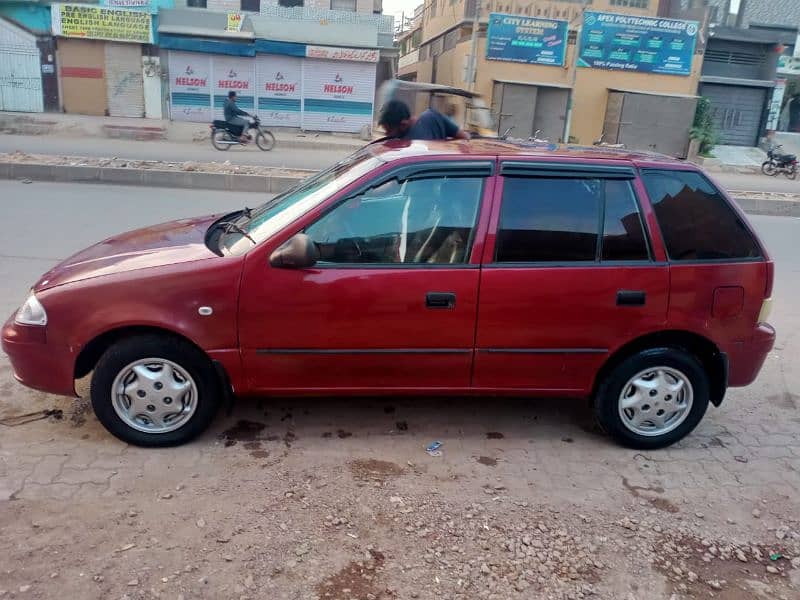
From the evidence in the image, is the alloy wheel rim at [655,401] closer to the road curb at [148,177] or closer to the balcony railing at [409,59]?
the road curb at [148,177]

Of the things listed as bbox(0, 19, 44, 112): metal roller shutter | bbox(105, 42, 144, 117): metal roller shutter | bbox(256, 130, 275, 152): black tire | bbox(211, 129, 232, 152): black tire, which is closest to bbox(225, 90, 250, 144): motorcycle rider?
bbox(211, 129, 232, 152): black tire

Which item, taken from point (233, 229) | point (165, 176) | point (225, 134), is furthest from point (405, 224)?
point (225, 134)

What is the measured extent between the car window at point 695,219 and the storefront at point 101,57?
2428cm

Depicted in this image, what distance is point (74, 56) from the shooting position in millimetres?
24125

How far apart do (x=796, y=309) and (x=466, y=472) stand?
16.4 feet

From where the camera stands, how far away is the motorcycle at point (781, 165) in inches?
806

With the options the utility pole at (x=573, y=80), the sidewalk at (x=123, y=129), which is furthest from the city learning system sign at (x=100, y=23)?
the utility pole at (x=573, y=80)

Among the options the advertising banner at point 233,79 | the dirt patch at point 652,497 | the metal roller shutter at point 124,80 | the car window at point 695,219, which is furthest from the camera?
the advertising banner at point 233,79

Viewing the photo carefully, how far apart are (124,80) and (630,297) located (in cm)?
2514

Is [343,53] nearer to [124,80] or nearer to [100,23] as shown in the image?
A: [124,80]

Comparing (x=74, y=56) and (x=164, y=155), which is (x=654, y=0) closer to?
(x=164, y=155)

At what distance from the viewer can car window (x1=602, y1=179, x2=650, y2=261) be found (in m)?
3.53

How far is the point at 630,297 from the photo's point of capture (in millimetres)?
3500

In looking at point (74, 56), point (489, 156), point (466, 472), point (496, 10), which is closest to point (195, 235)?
point (489, 156)
